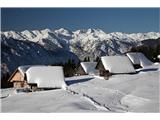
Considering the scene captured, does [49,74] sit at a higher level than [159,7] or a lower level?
lower

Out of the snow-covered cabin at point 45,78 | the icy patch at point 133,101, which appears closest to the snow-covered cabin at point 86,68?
the snow-covered cabin at point 45,78

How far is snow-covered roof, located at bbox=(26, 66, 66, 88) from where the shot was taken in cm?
2366

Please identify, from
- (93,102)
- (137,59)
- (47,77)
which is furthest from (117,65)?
(93,102)

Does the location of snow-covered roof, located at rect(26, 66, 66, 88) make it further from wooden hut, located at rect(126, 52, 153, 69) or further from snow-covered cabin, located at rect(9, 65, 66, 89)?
wooden hut, located at rect(126, 52, 153, 69)

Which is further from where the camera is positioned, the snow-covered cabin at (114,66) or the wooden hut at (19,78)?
the snow-covered cabin at (114,66)

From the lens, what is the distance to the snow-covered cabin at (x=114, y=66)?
104ft

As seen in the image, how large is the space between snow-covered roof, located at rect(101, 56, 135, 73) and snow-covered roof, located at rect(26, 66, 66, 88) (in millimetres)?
7675

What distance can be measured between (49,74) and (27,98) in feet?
23.1

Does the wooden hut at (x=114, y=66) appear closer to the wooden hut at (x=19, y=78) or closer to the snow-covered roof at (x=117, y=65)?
the snow-covered roof at (x=117, y=65)
